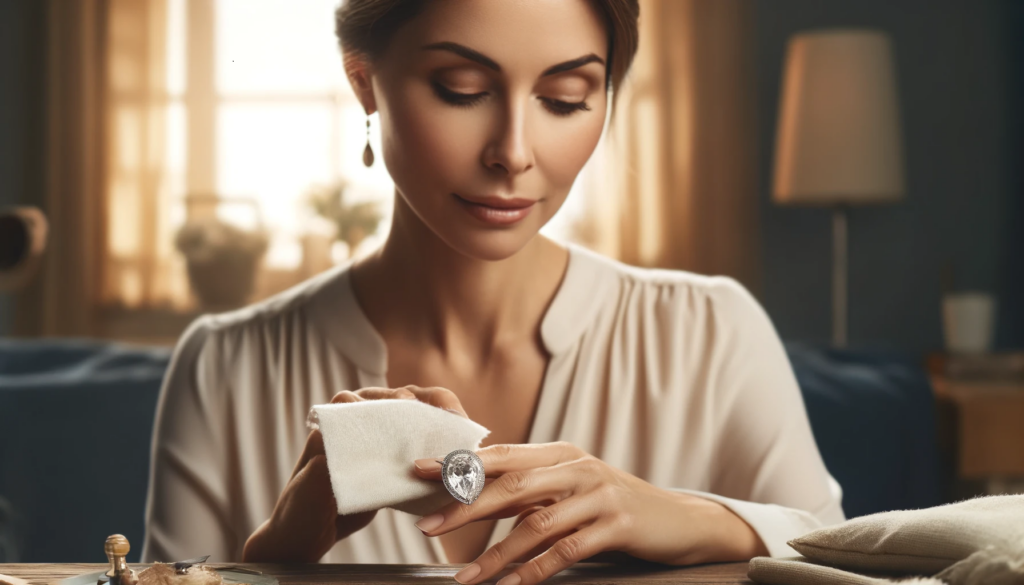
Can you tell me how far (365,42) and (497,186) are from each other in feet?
0.74

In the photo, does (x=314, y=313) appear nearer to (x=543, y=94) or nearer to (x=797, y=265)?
(x=543, y=94)

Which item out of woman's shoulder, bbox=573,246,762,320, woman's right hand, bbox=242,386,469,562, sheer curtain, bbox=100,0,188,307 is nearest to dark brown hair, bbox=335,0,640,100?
woman's shoulder, bbox=573,246,762,320

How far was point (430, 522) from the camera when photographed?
671 millimetres

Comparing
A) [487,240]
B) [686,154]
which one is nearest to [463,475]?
[487,240]

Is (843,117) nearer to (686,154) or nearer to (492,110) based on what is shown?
(686,154)

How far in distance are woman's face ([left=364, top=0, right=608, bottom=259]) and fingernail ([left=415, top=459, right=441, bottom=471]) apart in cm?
36

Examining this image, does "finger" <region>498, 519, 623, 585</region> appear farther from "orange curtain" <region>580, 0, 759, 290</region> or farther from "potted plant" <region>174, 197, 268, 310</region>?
"orange curtain" <region>580, 0, 759, 290</region>

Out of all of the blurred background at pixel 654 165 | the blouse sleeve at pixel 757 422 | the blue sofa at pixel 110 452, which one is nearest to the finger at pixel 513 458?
the blouse sleeve at pixel 757 422

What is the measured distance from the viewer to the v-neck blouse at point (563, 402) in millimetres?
1195

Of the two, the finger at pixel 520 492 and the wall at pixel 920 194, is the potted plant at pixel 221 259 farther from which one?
the finger at pixel 520 492

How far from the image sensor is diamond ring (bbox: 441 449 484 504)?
673 mm

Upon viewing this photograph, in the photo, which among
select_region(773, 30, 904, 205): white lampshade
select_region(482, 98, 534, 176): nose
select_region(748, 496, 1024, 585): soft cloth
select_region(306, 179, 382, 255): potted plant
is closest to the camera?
select_region(748, 496, 1024, 585): soft cloth

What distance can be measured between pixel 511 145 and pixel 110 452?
123 centimetres

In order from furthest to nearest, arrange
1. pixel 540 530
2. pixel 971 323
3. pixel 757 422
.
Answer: pixel 971 323, pixel 757 422, pixel 540 530
